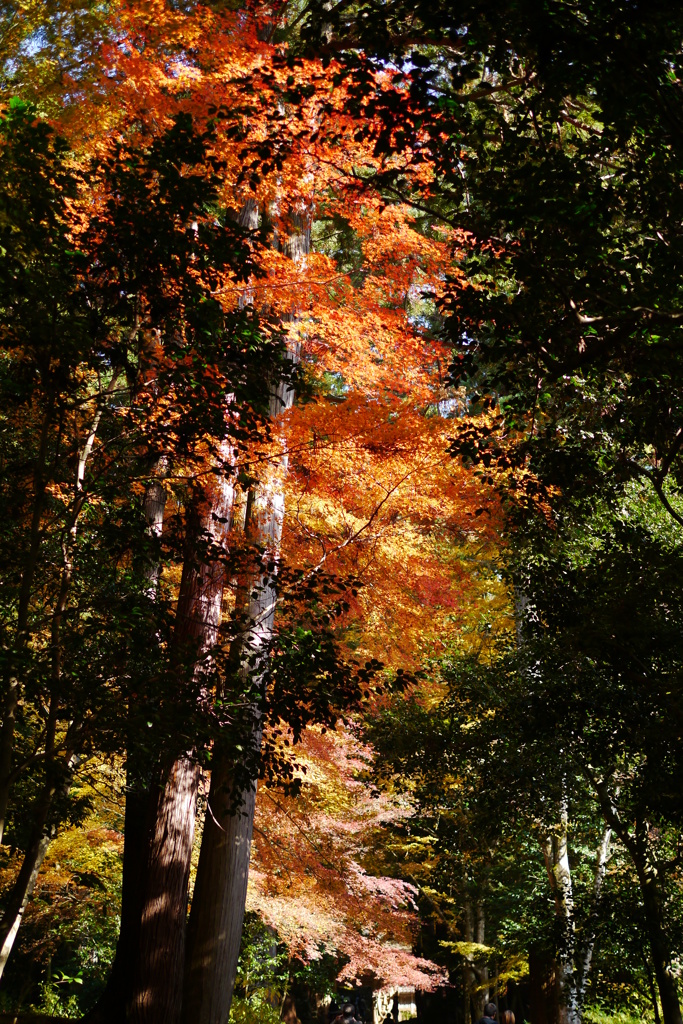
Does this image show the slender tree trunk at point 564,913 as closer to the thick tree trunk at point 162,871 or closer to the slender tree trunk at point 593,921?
the slender tree trunk at point 593,921

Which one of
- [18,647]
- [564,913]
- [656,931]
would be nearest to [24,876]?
[18,647]

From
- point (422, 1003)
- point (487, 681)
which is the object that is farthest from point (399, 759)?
point (422, 1003)

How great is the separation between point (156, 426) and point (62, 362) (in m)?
0.72

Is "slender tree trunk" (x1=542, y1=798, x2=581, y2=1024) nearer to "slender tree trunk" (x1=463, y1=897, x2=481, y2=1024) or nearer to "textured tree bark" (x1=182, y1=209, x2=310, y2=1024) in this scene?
"textured tree bark" (x1=182, y1=209, x2=310, y2=1024)

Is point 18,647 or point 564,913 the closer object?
point 18,647

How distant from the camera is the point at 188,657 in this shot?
5117 mm

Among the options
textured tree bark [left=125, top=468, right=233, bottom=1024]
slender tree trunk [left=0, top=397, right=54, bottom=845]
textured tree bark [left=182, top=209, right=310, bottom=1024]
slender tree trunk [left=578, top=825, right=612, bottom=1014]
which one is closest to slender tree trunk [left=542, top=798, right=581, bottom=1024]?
slender tree trunk [left=578, top=825, right=612, bottom=1014]

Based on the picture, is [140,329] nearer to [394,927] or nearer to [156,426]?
[156,426]

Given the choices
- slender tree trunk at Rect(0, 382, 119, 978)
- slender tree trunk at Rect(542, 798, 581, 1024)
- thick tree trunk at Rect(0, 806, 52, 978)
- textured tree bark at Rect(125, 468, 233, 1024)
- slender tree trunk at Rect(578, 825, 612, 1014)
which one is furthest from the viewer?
slender tree trunk at Rect(542, 798, 581, 1024)

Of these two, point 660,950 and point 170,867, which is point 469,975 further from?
point 170,867

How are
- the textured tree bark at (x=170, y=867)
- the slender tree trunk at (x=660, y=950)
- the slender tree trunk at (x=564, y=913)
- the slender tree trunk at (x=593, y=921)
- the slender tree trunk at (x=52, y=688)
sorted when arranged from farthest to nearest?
the slender tree trunk at (x=564, y=913) → the slender tree trunk at (x=593, y=921) → the slender tree trunk at (x=660, y=950) → the textured tree bark at (x=170, y=867) → the slender tree trunk at (x=52, y=688)

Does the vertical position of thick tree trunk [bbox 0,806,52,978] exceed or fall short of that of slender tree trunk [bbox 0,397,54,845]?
it falls short

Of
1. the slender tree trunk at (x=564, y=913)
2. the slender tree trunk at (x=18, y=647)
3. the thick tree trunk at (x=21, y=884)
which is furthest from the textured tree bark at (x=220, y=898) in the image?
the slender tree trunk at (x=564, y=913)

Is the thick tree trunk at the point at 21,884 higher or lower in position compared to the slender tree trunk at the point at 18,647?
lower
